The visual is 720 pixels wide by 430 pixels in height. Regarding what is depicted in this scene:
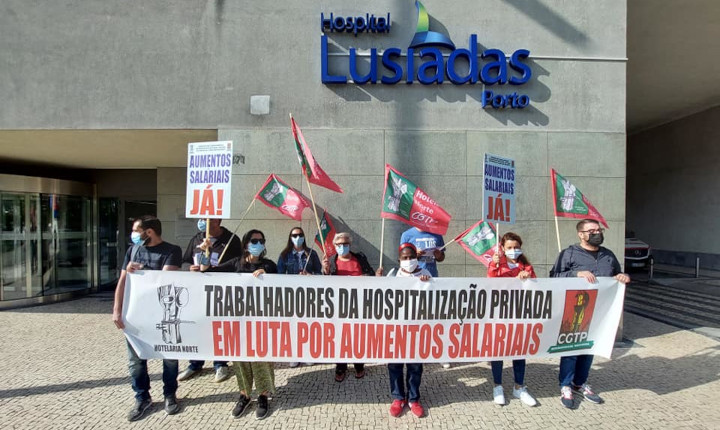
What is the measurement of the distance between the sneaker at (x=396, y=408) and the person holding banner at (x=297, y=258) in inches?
58.4

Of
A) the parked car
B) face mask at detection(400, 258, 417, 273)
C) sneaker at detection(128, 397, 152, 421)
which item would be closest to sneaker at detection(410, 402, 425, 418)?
face mask at detection(400, 258, 417, 273)

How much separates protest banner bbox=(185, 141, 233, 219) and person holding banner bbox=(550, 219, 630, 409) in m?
3.81

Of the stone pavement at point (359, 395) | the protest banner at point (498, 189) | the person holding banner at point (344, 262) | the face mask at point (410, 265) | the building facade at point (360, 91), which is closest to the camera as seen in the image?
the stone pavement at point (359, 395)

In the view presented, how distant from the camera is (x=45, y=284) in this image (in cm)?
937

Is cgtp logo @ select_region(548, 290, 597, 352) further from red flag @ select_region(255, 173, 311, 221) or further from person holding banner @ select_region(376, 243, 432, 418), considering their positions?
red flag @ select_region(255, 173, 311, 221)

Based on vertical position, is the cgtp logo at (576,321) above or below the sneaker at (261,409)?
above

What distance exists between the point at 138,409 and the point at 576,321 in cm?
465

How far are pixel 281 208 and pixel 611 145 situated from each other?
5.59 m

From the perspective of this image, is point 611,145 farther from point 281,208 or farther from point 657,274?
point 657,274

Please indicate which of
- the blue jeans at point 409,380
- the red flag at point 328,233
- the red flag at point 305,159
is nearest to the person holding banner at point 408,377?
the blue jeans at point 409,380

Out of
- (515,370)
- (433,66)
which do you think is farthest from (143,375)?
(433,66)

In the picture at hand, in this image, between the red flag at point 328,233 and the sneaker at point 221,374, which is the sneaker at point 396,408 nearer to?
the sneaker at point 221,374

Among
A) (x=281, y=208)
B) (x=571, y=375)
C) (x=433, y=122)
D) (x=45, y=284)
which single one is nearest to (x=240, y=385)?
(x=281, y=208)

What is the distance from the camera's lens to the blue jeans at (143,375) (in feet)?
13.1
